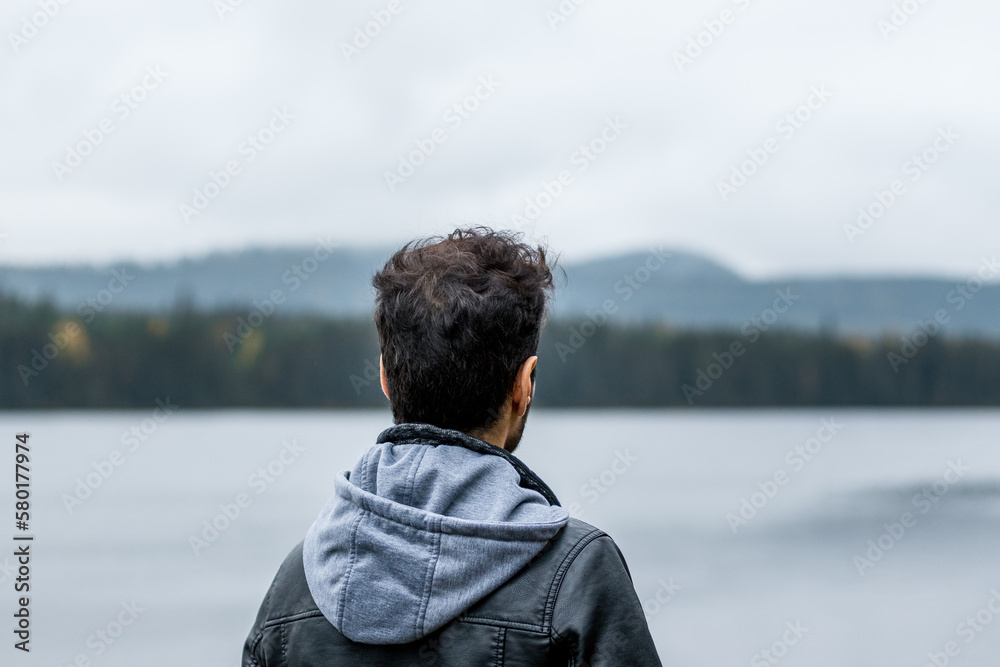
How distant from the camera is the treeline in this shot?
38.7 m

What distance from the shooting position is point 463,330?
3.62 feet

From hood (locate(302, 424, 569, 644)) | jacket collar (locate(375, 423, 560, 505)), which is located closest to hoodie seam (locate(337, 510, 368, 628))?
hood (locate(302, 424, 569, 644))

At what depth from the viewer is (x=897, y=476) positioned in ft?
132

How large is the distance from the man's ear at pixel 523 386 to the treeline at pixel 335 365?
1240 inches

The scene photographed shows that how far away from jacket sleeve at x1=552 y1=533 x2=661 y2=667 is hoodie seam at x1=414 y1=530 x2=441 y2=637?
132 millimetres

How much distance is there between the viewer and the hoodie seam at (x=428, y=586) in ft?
3.38

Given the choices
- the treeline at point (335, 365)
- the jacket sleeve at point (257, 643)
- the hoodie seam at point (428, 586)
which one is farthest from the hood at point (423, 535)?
the treeline at point (335, 365)

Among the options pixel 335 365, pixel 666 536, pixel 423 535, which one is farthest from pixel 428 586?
pixel 335 365

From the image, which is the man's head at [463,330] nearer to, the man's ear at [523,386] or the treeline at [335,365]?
the man's ear at [523,386]

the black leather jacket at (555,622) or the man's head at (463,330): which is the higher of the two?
the man's head at (463,330)

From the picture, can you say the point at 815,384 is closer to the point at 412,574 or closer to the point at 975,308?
the point at 975,308

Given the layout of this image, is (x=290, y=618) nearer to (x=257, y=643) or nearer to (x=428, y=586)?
(x=257, y=643)

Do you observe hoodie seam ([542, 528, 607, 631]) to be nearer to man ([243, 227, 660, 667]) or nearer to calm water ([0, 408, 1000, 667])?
man ([243, 227, 660, 667])

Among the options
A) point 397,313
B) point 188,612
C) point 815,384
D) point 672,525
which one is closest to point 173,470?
point 672,525
